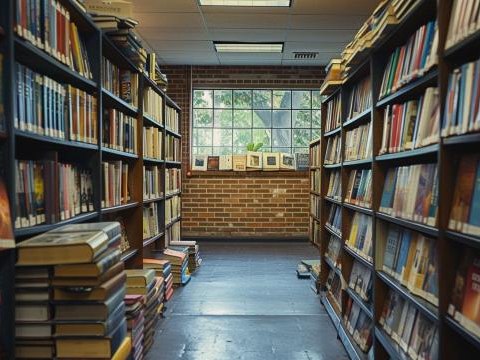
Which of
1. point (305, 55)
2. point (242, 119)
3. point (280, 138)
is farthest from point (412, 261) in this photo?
point (242, 119)

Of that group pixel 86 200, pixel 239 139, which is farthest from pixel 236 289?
pixel 239 139

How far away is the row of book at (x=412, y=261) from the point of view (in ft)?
5.89

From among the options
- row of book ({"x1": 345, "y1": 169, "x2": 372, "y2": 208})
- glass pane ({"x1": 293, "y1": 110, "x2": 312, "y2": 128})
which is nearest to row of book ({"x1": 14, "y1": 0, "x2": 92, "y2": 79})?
row of book ({"x1": 345, "y1": 169, "x2": 372, "y2": 208})

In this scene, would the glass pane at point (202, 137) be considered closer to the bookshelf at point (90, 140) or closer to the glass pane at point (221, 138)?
the glass pane at point (221, 138)

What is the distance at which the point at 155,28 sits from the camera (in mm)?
5617

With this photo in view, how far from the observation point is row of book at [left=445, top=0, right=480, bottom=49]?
141 cm

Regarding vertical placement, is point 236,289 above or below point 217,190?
below

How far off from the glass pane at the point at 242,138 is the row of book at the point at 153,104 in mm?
3162

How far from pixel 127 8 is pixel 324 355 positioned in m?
2.56

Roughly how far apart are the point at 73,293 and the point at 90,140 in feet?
3.52

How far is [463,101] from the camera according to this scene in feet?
4.79

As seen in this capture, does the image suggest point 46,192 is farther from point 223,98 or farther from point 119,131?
point 223,98

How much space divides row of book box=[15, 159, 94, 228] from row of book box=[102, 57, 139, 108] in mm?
830

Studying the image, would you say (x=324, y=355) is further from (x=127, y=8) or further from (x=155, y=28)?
(x=155, y=28)
